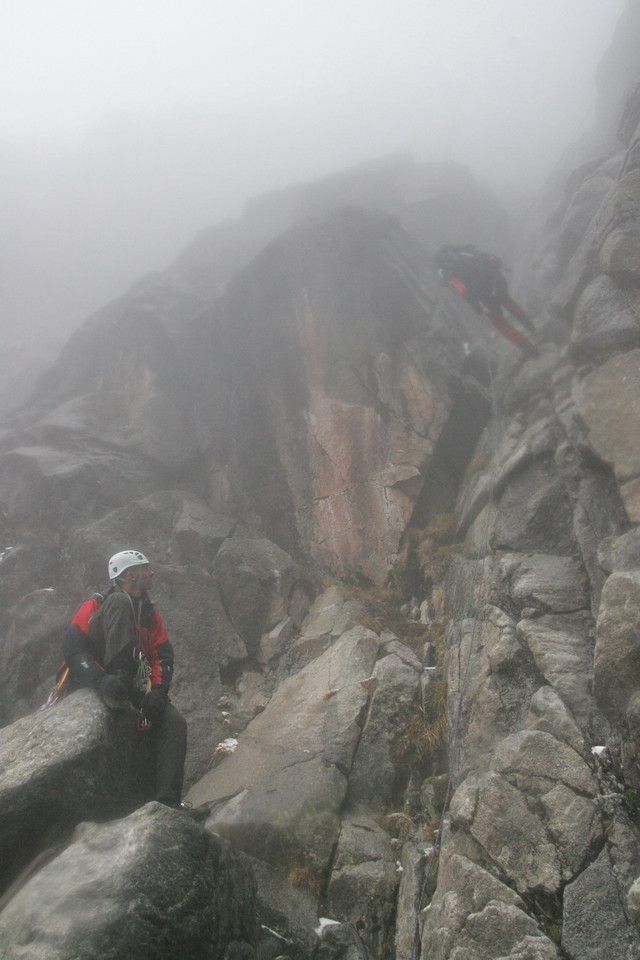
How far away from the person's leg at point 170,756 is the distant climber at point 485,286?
13107 millimetres

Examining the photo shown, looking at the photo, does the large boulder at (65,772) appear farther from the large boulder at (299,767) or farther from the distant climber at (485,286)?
the distant climber at (485,286)

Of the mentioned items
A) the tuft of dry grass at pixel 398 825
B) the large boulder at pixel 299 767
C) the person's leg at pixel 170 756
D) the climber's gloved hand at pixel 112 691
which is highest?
the climber's gloved hand at pixel 112 691

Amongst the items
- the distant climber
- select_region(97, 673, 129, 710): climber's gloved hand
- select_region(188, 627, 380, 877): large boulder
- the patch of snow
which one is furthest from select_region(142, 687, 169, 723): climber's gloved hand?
the distant climber

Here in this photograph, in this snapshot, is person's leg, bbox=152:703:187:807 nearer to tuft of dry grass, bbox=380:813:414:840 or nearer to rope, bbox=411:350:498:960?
tuft of dry grass, bbox=380:813:414:840

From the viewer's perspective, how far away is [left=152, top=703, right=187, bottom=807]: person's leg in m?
6.45

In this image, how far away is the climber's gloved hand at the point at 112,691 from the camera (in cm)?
672

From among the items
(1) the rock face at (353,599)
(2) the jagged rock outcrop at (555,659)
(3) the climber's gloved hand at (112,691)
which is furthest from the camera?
(3) the climber's gloved hand at (112,691)

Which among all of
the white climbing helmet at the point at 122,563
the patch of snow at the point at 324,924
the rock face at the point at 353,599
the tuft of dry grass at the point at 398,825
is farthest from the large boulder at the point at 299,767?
the white climbing helmet at the point at 122,563

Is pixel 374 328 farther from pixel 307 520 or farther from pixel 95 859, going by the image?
pixel 95 859

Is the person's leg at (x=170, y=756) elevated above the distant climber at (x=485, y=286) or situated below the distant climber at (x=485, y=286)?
below

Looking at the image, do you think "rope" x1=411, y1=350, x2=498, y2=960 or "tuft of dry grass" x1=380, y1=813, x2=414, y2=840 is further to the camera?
"tuft of dry grass" x1=380, y1=813, x2=414, y2=840

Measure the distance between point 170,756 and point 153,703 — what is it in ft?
2.28

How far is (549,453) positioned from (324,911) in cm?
864

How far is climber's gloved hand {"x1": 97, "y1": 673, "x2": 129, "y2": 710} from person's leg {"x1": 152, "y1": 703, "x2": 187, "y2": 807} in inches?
27.7
